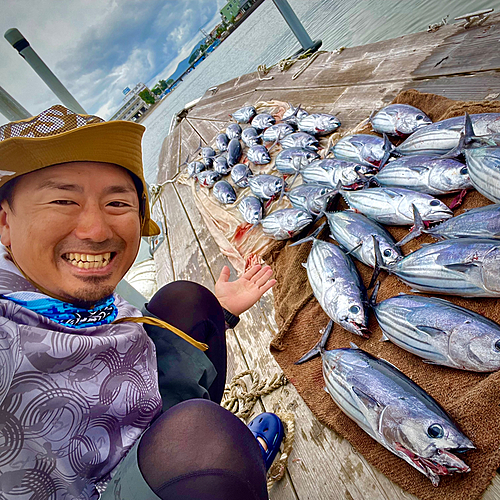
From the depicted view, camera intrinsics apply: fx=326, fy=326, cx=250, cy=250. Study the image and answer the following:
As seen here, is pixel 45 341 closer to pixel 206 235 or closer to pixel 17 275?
pixel 17 275

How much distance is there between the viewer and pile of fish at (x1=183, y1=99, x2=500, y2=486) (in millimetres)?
1104

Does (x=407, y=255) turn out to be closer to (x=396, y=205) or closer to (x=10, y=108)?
(x=396, y=205)

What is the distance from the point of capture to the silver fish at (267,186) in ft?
9.30

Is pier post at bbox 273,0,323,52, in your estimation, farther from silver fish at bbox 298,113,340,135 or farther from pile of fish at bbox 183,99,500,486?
pile of fish at bbox 183,99,500,486

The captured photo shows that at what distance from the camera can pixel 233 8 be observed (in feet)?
91.9

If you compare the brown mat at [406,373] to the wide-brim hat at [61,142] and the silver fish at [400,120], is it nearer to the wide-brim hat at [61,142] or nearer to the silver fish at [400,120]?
the silver fish at [400,120]

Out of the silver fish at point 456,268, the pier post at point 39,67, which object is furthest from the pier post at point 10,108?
the silver fish at point 456,268

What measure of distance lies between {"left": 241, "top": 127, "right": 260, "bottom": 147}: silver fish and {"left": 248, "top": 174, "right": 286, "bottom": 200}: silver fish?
1.15 metres

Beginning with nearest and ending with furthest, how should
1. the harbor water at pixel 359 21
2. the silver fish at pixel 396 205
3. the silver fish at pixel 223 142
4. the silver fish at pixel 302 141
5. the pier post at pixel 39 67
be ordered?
the silver fish at pixel 396 205 → the silver fish at pixel 302 141 → the pier post at pixel 39 67 → the silver fish at pixel 223 142 → the harbor water at pixel 359 21

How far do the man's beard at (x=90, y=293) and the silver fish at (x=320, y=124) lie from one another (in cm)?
269

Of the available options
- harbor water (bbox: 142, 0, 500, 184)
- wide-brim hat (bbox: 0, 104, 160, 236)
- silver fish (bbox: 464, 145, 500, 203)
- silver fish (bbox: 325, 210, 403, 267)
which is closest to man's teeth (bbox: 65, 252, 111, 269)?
wide-brim hat (bbox: 0, 104, 160, 236)

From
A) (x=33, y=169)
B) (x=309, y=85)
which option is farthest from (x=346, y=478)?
(x=309, y=85)

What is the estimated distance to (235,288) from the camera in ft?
6.28

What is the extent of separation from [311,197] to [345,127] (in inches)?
44.5
